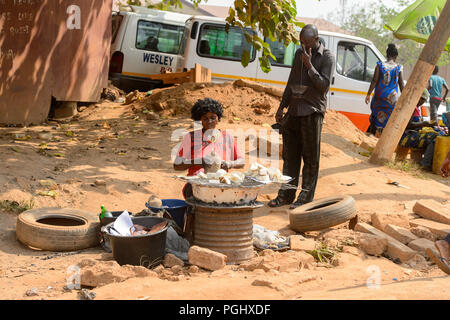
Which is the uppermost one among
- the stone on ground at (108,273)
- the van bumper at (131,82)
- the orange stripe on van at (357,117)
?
the van bumper at (131,82)

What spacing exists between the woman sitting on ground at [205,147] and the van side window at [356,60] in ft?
24.5

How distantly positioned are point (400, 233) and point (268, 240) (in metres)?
1.41

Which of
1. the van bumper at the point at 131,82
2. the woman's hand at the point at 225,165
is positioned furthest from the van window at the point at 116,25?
the woman's hand at the point at 225,165

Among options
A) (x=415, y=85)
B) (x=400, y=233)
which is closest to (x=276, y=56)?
(x=415, y=85)

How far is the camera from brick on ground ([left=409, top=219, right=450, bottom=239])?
5.80 meters

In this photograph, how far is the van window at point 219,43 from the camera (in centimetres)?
1206

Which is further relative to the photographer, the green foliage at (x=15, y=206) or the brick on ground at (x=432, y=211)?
the brick on ground at (x=432, y=211)

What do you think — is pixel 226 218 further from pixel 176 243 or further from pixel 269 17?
pixel 269 17

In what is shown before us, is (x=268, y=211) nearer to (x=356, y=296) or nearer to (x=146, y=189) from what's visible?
(x=146, y=189)

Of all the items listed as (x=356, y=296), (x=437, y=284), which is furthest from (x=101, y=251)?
(x=437, y=284)

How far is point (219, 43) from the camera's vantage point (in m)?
12.1

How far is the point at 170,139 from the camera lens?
9406 millimetres

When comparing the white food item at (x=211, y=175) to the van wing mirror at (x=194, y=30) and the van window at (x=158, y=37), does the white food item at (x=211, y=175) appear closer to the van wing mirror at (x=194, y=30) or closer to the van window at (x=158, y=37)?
the van wing mirror at (x=194, y=30)

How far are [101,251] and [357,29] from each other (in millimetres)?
34199
